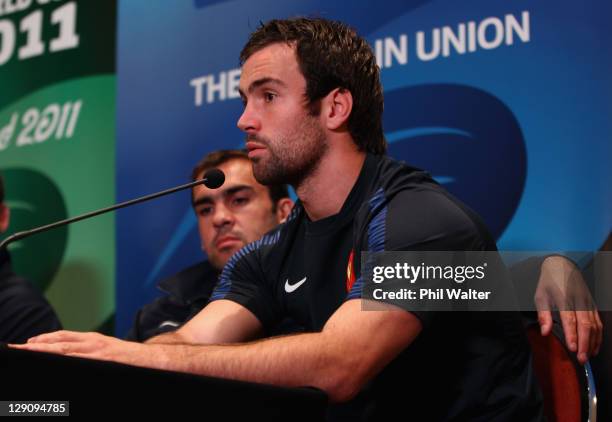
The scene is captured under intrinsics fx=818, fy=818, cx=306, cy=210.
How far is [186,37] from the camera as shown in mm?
3188

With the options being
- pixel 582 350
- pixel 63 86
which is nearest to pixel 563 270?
pixel 582 350

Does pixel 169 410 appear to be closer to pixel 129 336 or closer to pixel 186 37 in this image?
pixel 129 336

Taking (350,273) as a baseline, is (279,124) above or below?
above

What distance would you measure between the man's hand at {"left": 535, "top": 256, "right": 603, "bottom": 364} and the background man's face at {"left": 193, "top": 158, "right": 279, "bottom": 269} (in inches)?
53.9

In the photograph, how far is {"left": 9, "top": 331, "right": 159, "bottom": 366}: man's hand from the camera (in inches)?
52.7

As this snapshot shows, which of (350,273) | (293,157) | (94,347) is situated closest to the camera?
(94,347)

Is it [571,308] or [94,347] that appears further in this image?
[571,308]

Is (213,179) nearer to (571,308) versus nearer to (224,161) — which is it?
(571,308)

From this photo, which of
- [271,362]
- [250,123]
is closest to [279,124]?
[250,123]

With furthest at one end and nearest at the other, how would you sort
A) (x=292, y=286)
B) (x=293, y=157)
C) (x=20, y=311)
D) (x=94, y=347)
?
(x=20, y=311) → (x=293, y=157) → (x=292, y=286) → (x=94, y=347)

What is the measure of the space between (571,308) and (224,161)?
1.54 metres

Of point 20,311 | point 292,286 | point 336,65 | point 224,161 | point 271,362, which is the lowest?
point 271,362

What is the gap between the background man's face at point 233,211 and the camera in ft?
9.64

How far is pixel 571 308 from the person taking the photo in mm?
1739
